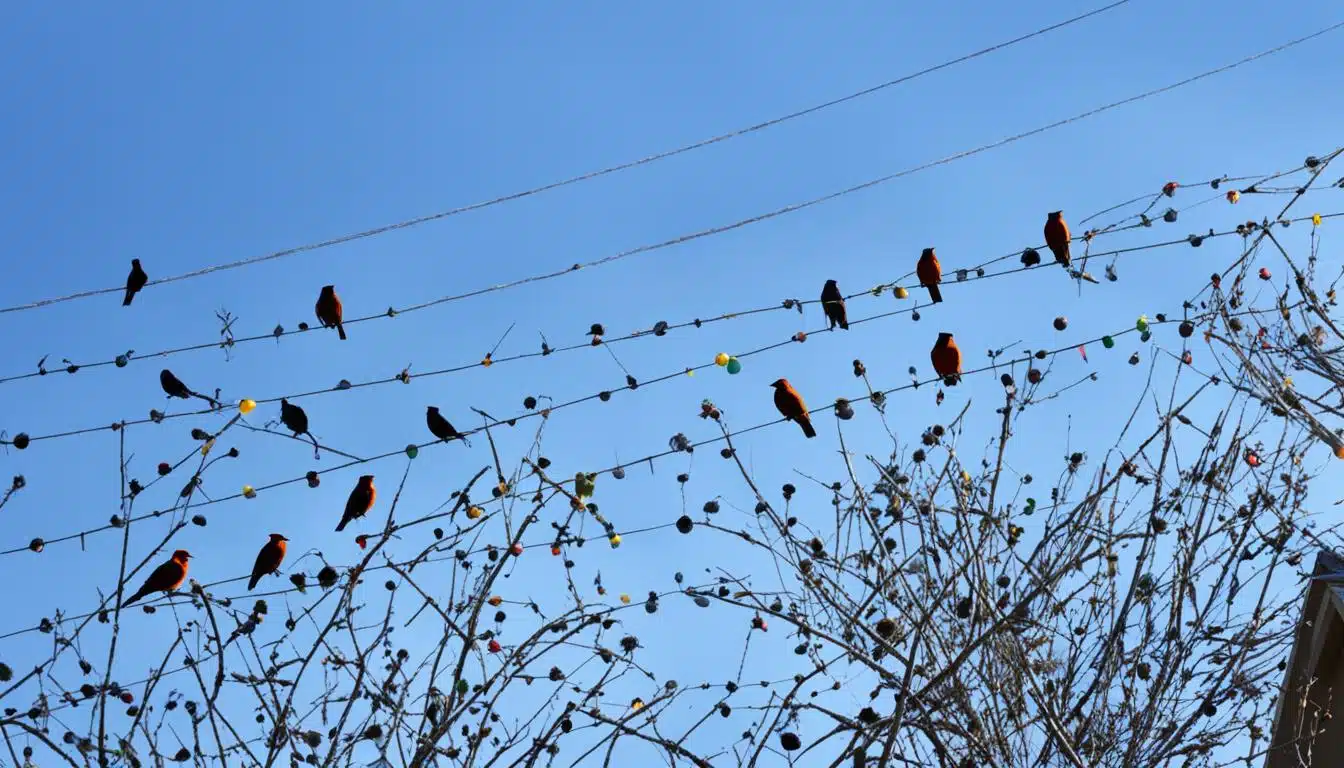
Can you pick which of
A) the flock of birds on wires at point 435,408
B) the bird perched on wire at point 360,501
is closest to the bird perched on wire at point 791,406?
the flock of birds on wires at point 435,408

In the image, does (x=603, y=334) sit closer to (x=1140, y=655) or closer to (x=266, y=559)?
(x=266, y=559)

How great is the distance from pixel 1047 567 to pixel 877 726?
5.28 ft

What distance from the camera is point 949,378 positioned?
750cm

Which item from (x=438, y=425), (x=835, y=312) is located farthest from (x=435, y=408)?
(x=835, y=312)

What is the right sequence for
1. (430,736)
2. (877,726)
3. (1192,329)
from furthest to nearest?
(1192,329) < (430,736) < (877,726)

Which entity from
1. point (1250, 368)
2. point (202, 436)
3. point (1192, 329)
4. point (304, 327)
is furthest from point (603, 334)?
point (1250, 368)

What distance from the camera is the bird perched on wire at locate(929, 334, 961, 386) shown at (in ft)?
24.9

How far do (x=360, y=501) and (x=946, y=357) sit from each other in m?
3.04

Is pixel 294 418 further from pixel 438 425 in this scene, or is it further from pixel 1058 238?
pixel 1058 238

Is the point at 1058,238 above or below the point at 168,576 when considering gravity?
above

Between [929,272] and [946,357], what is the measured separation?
1.38 ft

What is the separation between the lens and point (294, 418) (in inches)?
287

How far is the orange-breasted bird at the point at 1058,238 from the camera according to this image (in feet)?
24.4

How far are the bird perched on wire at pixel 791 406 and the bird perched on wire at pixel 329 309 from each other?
2131mm
